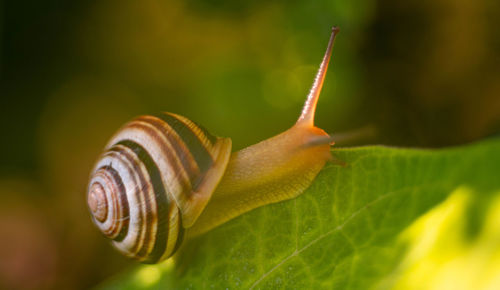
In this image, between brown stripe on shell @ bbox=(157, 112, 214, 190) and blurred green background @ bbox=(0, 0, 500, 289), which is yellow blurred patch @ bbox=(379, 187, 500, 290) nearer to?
brown stripe on shell @ bbox=(157, 112, 214, 190)

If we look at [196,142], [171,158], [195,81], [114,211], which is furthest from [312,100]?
[195,81]

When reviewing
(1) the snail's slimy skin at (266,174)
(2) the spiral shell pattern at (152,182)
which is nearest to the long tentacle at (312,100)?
(1) the snail's slimy skin at (266,174)

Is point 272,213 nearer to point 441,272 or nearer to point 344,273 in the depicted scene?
point 344,273

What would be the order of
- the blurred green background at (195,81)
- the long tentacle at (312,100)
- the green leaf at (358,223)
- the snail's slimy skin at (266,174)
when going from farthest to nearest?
the blurred green background at (195,81)
the long tentacle at (312,100)
the snail's slimy skin at (266,174)
the green leaf at (358,223)

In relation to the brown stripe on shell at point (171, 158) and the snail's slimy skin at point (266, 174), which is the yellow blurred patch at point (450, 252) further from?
the brown stripe on shell at point (171, 158)

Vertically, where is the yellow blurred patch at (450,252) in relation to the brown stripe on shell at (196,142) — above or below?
below

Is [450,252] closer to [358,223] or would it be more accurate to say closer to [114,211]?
[358,223]

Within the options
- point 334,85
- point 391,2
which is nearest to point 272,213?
point 334,85

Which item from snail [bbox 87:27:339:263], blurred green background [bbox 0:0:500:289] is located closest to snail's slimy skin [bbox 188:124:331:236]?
snail [bbox 87:27:339:263]
